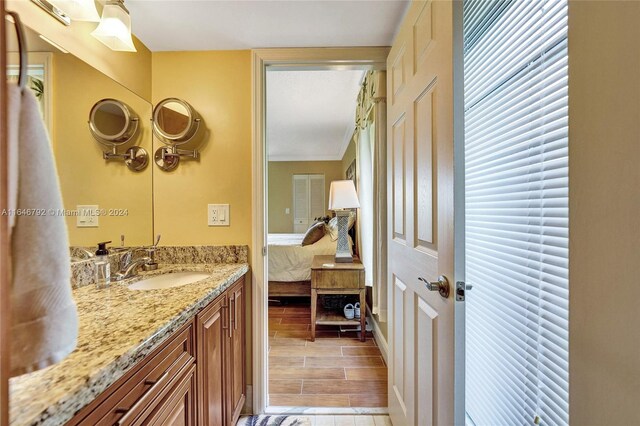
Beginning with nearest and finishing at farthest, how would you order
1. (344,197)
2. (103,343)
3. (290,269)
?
(103,343)
(344,197)
(290,269)

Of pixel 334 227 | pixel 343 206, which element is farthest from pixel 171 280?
pixel 334 227

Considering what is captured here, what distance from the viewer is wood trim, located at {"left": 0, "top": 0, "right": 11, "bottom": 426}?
357mm

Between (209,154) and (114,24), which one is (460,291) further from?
(114,24)

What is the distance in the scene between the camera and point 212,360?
115 centimetres

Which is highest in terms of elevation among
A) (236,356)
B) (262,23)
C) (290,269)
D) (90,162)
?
(262,23)

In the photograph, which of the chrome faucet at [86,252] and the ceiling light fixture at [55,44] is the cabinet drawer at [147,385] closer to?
the chrome faucet at [86,252]

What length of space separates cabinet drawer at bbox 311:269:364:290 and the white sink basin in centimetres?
124

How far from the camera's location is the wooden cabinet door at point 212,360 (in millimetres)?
1047

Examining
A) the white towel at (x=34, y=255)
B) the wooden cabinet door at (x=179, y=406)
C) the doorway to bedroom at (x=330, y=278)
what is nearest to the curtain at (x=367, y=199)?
the doorway to bedroom at (x=330, y=278)

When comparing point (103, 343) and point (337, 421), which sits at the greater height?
point (103, 343)

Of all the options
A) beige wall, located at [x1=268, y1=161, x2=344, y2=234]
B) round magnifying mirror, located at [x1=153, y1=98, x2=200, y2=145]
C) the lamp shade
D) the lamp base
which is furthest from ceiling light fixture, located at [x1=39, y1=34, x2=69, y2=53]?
beige wall, located at [x1=268, y1=161, x2=344, y2=234]

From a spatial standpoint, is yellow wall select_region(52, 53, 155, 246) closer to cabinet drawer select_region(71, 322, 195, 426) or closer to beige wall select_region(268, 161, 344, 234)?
cabinet drawer select_region(71, 322, 195, 426)

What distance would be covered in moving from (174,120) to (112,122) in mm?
337

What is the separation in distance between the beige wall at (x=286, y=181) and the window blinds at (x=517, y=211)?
552cm
